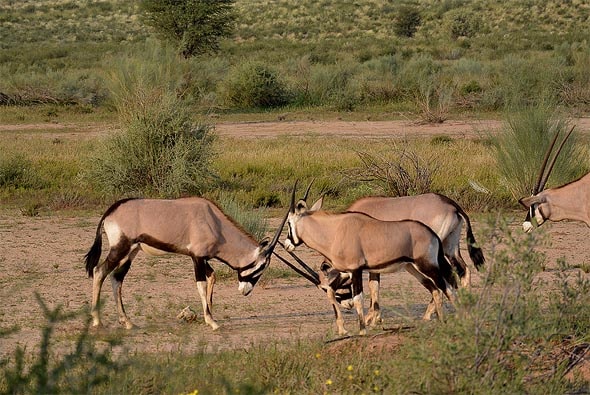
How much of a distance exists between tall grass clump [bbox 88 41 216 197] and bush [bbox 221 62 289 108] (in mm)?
13312

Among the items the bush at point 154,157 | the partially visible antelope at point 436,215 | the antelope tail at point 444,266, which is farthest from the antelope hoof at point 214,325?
the bush at point 154,157

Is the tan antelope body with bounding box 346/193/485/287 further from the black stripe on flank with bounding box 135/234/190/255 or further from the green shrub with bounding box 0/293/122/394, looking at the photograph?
the green shrub with bounding box 0/293/122/394

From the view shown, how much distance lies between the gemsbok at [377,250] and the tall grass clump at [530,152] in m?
7.55

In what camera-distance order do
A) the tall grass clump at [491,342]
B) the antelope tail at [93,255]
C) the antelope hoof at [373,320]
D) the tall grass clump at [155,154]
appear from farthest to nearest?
the tall grass clump at [155,154] < the antelope tail at [93,255] < the antelope hoof at [373,320] < the tall grass clump at [491,342]

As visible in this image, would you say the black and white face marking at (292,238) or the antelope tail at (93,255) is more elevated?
the black and white face marking at (292,238)

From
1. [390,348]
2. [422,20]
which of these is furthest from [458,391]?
[422,20]

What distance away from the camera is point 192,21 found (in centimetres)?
3756

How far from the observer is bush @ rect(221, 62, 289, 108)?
3119 centimetres

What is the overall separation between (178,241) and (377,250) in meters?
1.81

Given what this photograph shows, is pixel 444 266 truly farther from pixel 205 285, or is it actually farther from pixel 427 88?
pixel 427 88

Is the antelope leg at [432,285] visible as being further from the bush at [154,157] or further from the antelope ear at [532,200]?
the bush at [154,157]

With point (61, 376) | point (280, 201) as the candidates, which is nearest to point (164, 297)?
point (61, 376)

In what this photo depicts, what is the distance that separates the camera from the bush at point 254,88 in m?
31.2

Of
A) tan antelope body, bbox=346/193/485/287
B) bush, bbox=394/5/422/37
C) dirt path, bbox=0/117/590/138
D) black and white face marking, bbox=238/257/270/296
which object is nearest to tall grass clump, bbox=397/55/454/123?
dirt path, bbox=0/117/590/138
